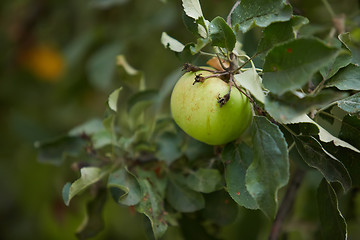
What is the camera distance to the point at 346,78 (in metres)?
0.66

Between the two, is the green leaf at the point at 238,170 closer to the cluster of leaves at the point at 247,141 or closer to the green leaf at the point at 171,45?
the cluster of leaves at the point at 247,141

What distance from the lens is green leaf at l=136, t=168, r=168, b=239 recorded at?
2.21 feet

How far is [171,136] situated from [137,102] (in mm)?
102

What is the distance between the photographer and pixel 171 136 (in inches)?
34.1

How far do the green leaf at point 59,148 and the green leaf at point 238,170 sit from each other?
0.37 metres

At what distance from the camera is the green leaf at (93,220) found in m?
0.87

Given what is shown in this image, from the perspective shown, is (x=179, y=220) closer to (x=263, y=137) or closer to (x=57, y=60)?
(x=263, y=137)

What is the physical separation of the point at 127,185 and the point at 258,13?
0.34 meters

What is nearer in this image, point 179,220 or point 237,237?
point 179,220

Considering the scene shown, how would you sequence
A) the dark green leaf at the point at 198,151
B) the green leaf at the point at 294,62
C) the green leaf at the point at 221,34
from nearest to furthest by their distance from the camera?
the green leaf at the point at 294,62
the green leaf at the point at 221,34
the dark green leaf at the point at 198,151

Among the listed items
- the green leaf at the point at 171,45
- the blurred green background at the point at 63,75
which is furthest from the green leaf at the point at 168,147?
the blurred green background at the point at 63,75

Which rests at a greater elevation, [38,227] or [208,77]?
[208,77]

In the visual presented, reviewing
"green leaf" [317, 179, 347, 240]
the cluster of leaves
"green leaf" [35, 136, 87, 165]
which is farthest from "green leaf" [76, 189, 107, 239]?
"green leaf" [317, 179, 347, 240]

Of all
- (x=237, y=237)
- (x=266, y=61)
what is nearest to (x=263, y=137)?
(x=266, y=61)
